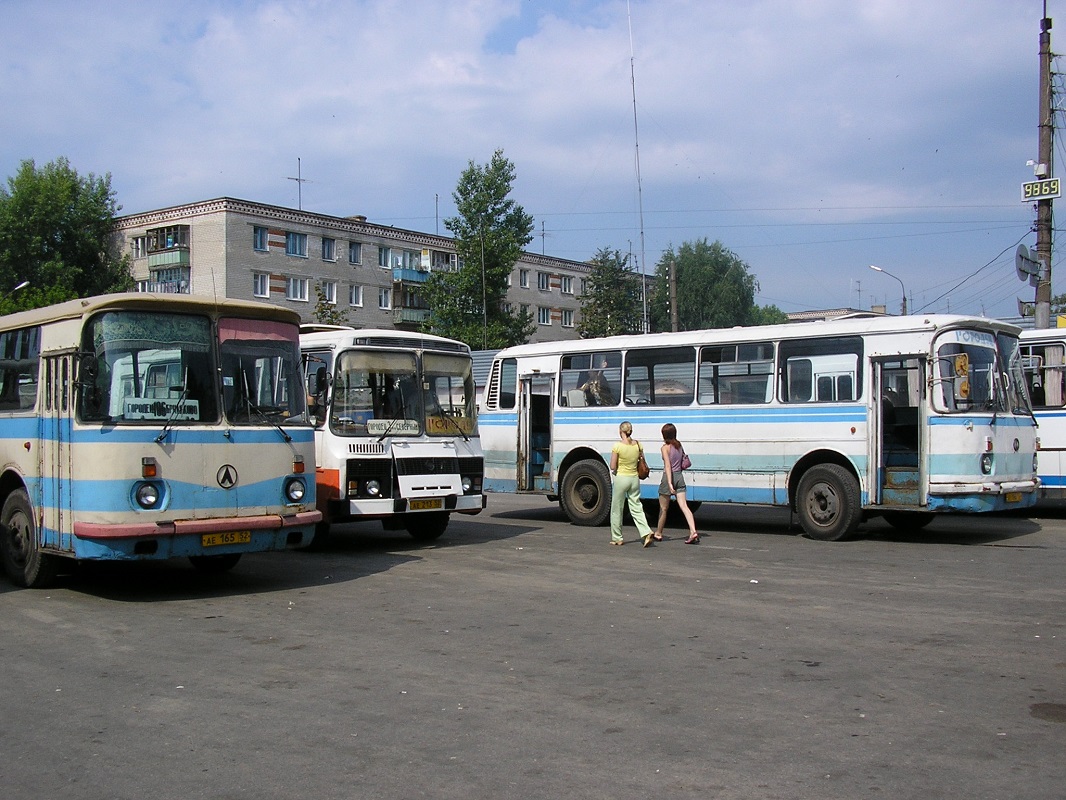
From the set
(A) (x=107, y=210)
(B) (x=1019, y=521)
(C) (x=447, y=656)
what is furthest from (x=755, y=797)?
(A) (x=107, y=210)

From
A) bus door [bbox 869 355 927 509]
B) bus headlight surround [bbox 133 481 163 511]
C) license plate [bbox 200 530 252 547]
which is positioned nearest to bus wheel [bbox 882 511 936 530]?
bus door [bbox 869 355 927 509]

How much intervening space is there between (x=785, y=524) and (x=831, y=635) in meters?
10.1

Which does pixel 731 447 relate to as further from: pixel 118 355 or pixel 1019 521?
pixel 118 355

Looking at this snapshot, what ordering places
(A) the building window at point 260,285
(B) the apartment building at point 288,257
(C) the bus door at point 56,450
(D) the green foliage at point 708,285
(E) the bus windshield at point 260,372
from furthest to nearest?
(D) the green foliage at point 708,285 < (A) the building window at point 260,285 < (B) the apartment building at point 288,257 < (E) the bus windshield at point 260,372 < (C) the bus door at point 56,450

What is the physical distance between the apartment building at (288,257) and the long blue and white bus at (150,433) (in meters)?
42.9

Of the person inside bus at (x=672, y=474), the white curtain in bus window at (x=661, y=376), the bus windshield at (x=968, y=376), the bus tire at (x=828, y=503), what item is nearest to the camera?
the bus windshield at (x=968, y=376)

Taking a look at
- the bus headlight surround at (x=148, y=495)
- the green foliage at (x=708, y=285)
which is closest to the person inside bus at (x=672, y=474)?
the bus headlight surround at (x=148, y=495)

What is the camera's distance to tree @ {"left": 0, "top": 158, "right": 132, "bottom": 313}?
217ft

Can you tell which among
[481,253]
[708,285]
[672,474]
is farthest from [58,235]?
[672,474]

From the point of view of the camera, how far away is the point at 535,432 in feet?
65.2

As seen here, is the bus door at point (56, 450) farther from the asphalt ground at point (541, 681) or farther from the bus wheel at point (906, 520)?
the bus wheel at point (906, 520)

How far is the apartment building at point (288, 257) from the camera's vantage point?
60594 millimetres

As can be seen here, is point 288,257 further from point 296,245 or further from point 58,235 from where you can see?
point 58,235

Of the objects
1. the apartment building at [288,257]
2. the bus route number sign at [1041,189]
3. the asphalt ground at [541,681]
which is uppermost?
the apartment building at [288,257]
